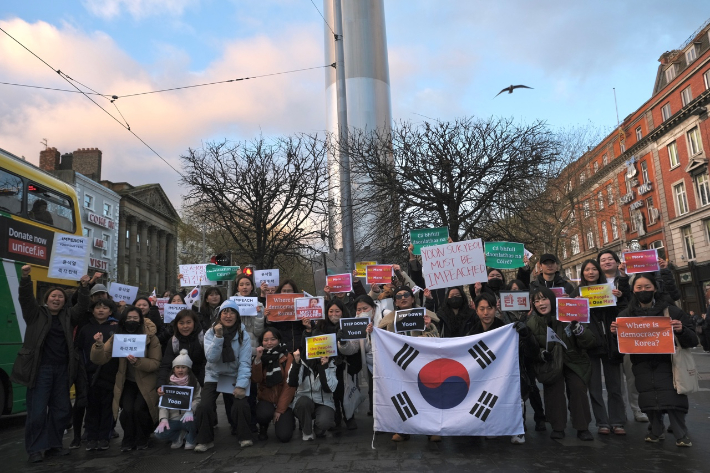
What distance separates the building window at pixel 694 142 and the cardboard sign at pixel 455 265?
3266 cm

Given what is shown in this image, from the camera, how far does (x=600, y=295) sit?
6672 millimetres

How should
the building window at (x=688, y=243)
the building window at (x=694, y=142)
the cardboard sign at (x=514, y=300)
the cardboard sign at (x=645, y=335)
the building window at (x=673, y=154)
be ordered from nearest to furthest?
the cardboard sign at (x=645, y=335), the cardboard sign at (x=514, y=300), the building window at (x=694, y=142), the building window at (x=688, y=243), the building window at (x=673, y=154)

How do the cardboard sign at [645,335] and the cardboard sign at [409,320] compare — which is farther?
the cardboard sign at [409,320]

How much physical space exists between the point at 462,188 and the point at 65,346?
13.9 metres

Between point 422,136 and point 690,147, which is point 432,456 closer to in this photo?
point 422,136

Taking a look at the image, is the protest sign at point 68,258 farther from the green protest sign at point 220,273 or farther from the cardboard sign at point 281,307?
the green protest sign at point 220,273

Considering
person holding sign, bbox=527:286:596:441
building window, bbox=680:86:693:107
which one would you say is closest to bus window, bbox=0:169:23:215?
person holding sign, bbox=527:286:596:441

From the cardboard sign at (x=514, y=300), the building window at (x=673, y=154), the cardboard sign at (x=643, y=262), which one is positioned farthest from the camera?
the building window at (x=673, y=154)

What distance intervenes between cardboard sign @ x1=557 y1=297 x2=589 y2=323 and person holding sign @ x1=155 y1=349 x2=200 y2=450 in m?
4.57

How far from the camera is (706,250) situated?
33.5m

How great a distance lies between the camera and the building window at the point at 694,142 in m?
33.9

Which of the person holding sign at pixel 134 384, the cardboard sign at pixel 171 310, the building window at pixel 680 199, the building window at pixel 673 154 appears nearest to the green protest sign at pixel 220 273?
the cardboard sign at pixel 171 310

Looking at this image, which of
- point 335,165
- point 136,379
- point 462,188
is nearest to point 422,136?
point 462,188

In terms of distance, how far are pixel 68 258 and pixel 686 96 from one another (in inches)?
1505
